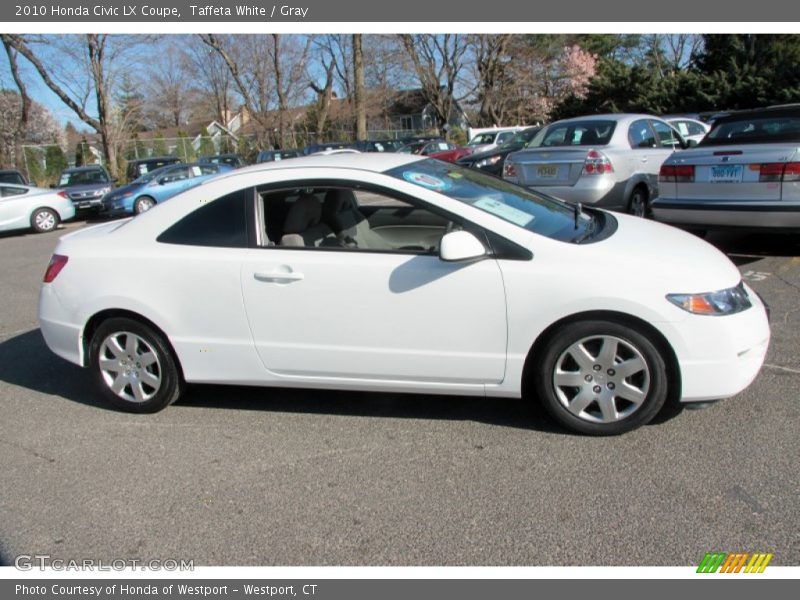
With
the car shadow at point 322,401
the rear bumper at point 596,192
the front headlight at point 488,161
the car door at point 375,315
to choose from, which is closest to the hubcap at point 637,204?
the rear bumper at point 596,192

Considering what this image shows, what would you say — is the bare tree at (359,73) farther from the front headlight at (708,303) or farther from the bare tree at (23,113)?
the front headlight at (708,303)

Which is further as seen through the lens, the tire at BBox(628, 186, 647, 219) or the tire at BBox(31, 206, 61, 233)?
the tire at BBox(31, 206, 61, 233)

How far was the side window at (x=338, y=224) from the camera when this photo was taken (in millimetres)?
3948

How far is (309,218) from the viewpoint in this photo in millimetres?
4156

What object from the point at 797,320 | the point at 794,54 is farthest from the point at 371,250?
the point at 794,54

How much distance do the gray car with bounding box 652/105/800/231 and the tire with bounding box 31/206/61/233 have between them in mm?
14366

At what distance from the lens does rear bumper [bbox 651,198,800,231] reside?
6426mm

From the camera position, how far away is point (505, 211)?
12.7 feet

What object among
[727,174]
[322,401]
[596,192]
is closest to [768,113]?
[727,174]

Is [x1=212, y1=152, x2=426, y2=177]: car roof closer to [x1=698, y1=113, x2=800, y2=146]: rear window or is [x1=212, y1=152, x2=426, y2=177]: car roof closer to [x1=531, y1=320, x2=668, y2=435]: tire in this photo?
[x1=531, y1=320, x2=668, y2=435]: tire

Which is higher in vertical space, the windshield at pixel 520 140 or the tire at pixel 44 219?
the windshield at pixel 520 140

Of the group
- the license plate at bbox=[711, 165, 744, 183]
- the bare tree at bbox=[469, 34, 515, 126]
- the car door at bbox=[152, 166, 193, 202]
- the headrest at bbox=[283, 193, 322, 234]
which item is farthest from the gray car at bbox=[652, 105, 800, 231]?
the bare tree at bbox=[469, 34, 515, 126]

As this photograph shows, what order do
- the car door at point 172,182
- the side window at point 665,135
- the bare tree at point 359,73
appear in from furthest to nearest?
the bare tree at point 359,73
the car door at point 172,182
the side window at point 665,135

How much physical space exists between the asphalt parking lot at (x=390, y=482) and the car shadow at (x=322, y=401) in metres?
0.02
